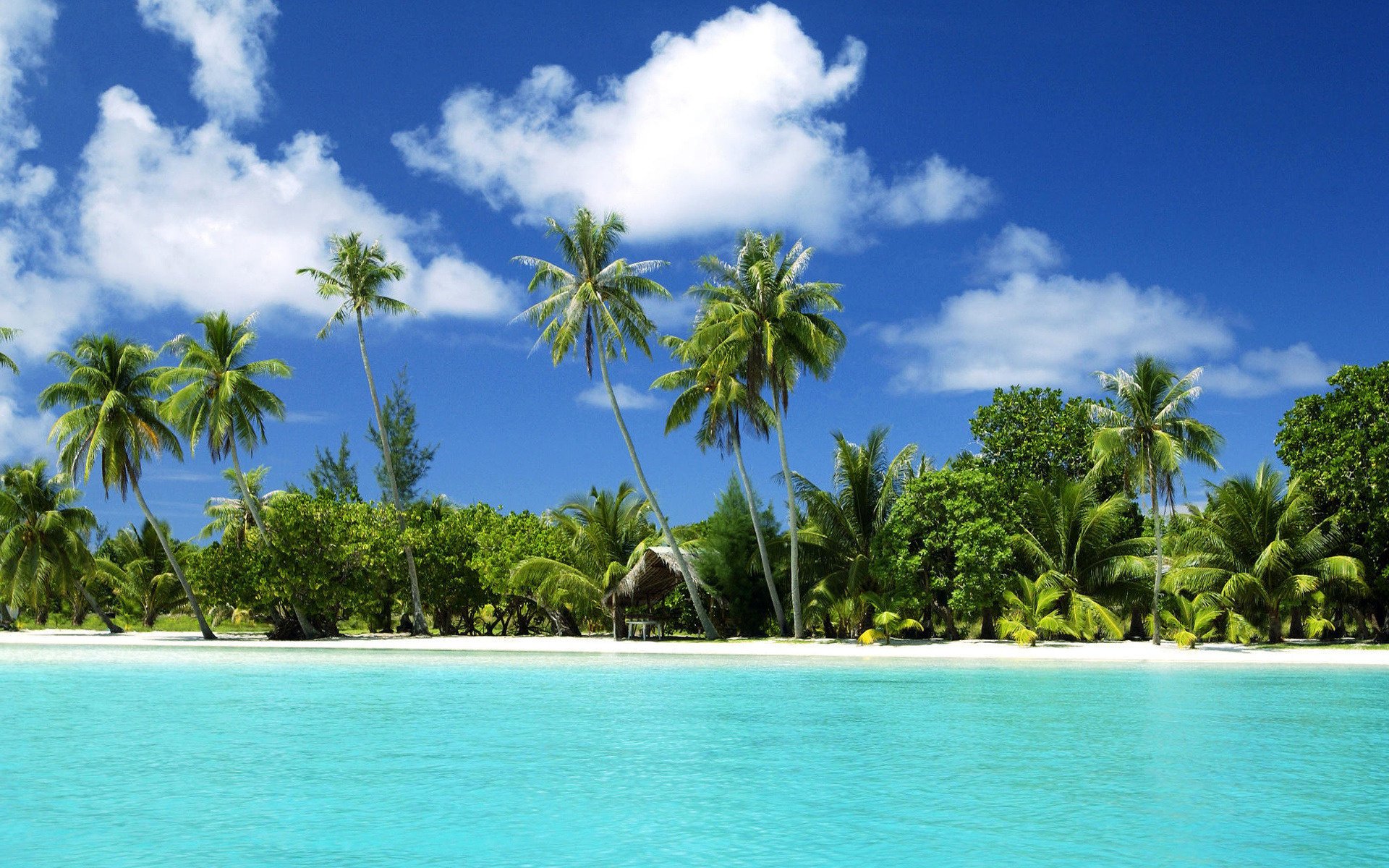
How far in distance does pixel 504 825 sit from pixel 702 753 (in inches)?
121

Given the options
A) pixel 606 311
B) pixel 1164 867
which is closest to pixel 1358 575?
pixel 606 311

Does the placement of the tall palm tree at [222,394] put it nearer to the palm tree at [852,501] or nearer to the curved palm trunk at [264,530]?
the curved palm trunk at [264,530]

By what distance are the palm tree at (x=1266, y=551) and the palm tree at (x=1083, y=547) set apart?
3.95ft

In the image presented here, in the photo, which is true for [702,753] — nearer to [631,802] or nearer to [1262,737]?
[631,802]

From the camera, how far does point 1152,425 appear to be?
2244 cm

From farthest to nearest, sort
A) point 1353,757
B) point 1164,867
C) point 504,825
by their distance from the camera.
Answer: point 1353,757 → point 504,825 → point 1164,867

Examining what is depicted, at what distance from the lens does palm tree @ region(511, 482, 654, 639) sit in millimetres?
26828

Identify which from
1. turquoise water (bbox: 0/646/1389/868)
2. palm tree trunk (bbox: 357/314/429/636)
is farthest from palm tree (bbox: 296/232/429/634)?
turquoise water (bbox: 0/646/1389/868)

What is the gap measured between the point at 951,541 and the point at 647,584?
26.2 feet

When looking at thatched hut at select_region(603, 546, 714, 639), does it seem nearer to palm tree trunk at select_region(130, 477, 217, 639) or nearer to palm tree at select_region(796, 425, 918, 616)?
palm tree at select_region(796, 425, 918, 616)

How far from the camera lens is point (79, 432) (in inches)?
1179

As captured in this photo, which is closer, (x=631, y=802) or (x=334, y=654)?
(x=631, y=802)

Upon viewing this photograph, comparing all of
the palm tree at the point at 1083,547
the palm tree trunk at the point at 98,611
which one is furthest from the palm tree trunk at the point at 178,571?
the palm tree at the point at 1083,547

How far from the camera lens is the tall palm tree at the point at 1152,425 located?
22.4 metres
